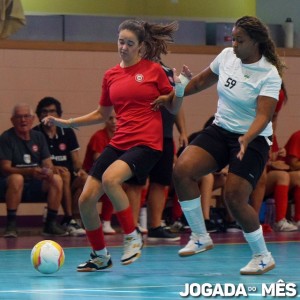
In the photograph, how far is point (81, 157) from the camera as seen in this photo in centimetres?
1253

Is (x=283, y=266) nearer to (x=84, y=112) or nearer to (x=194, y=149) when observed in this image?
(x=194, y=149)

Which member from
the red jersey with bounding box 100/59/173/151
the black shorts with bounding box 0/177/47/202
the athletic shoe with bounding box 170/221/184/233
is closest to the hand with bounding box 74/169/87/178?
the black shorts with bounding box 0/177/47/202

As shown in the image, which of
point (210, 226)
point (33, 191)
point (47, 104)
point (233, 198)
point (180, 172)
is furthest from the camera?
point (47, 104)

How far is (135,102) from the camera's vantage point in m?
7.67

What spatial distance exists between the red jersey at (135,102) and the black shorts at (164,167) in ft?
7.48

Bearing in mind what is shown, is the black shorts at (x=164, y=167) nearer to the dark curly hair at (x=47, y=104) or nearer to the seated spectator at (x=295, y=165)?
the dark curly hair at (x=47, y=104)

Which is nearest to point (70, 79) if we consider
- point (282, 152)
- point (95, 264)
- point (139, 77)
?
point (282, 152)

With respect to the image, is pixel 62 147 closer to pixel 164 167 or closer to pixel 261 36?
pixel 164 167

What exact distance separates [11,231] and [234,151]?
4376 mm

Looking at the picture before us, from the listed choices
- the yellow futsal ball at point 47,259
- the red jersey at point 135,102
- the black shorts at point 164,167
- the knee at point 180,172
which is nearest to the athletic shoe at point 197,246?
the knee at point 180,172

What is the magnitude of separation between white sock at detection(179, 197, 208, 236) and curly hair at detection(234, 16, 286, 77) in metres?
1.17

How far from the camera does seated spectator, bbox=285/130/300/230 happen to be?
1221 centimetres

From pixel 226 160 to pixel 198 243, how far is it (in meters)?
0.71

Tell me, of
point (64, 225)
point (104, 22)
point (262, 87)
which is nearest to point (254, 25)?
point (262, 87)
